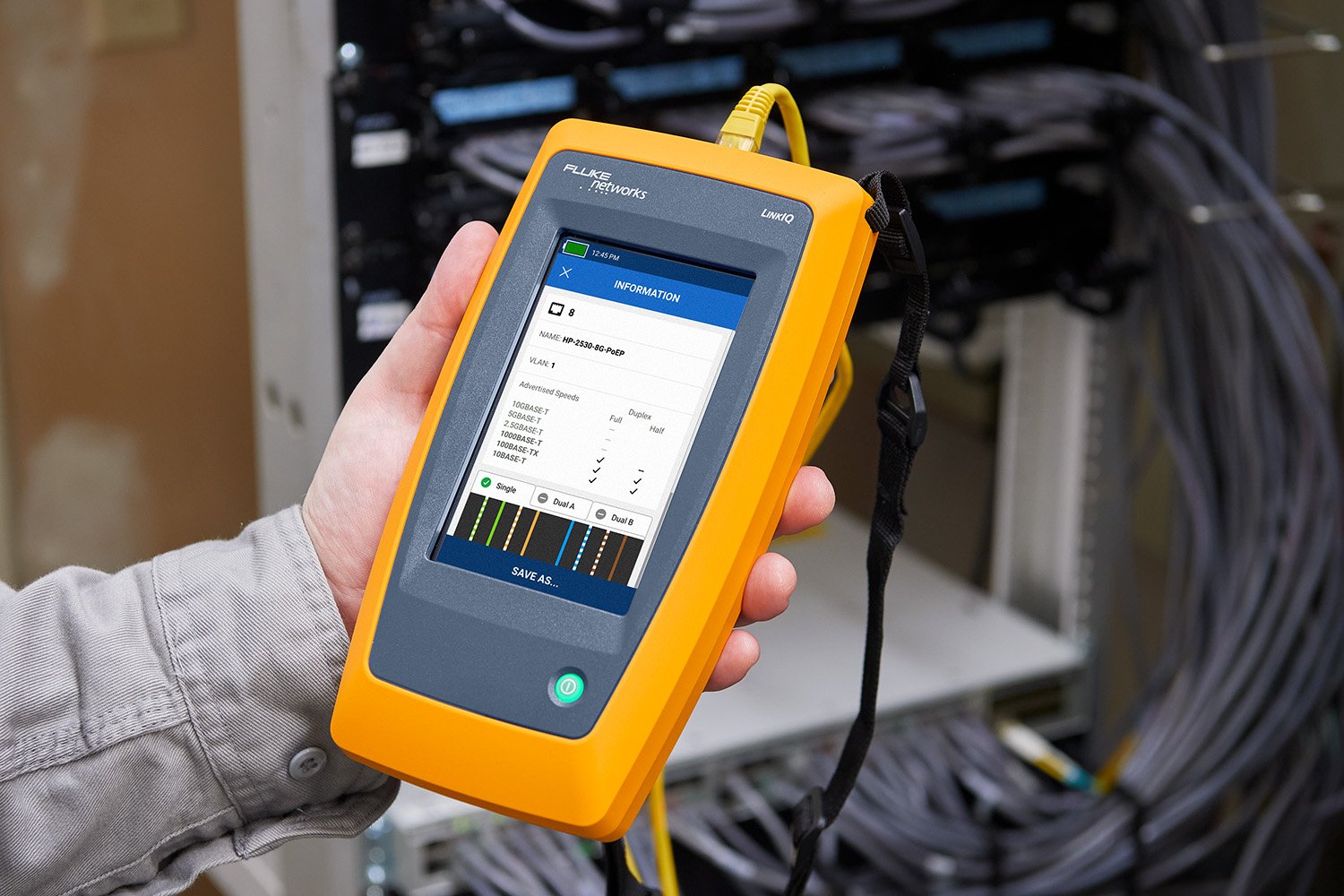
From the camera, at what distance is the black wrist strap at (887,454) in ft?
1.87

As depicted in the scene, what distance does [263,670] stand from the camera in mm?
590

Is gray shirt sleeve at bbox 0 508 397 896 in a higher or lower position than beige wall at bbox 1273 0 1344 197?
lower

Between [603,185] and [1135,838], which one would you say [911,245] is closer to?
[603,185]

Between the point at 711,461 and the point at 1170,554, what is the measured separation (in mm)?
670

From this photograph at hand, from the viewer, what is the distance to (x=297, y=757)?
0.60 m

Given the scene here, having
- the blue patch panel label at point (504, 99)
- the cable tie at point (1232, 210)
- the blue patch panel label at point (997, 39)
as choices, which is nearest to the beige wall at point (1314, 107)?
the cable tie at point (1232, 210)

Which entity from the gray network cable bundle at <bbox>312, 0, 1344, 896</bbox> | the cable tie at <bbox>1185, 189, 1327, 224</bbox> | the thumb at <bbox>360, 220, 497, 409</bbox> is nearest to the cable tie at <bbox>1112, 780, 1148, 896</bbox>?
the gray network cable bundle at <bbox>312, 0, 1344, 896</bbox>

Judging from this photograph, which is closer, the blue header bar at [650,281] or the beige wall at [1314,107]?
the blue header bar at [650,281]

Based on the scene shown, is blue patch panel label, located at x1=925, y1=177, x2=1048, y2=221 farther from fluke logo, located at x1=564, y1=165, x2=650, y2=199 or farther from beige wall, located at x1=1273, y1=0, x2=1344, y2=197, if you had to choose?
fluke logo, located at x1=564, y1=165, x2=650, y2=199

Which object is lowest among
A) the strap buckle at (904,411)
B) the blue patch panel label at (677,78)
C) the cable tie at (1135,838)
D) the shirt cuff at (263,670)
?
the cable tie at (1135,838)

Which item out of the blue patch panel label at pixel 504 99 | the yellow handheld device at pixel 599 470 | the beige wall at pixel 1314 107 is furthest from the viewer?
the beige wall at pixel 1314 107

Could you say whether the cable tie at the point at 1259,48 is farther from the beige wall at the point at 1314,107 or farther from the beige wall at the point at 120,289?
the beige wall at the point at 120,289

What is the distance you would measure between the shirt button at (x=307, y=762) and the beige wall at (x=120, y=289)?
1.58ft

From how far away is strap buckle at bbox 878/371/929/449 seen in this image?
0.57 meters
